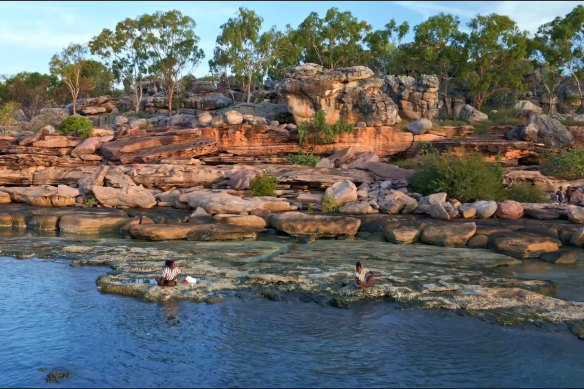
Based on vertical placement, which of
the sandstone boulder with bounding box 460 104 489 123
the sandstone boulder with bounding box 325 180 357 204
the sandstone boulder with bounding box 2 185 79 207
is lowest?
the sandstone boulder with bounding box 2 185 79 207

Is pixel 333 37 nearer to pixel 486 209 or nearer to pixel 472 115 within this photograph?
pixel 472 115

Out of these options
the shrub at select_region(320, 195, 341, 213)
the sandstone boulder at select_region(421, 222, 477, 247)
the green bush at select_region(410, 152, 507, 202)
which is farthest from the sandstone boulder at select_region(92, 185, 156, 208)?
the sandstone boulder at select_region(421, 222, 477, 247)

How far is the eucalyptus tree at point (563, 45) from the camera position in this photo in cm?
4569

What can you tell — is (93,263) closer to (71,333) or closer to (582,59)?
(71,333)

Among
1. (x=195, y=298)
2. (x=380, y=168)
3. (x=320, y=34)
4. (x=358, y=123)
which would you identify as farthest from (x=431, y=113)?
(x=195, y=298)

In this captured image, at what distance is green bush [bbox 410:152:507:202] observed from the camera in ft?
78.5

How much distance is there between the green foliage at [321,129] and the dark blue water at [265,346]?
2236 centimetres

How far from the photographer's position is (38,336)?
9.49 metres

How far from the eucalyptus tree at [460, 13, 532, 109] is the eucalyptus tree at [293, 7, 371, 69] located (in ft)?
35.8

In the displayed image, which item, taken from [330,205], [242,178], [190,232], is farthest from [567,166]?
[190,232]

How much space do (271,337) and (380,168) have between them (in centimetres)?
2065

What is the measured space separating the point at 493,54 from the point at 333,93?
758 inches

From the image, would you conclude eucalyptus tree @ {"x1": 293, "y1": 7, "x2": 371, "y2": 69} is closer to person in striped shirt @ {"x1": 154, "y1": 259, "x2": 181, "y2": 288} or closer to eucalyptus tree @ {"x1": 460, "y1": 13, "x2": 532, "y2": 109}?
eucalyptus tree @ {"x1": 460, "y1": 13, "x2": 532, "y2": 109}

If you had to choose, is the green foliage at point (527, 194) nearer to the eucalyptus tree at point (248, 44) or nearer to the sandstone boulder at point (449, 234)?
the sandstone boulder at point (449, 234)
